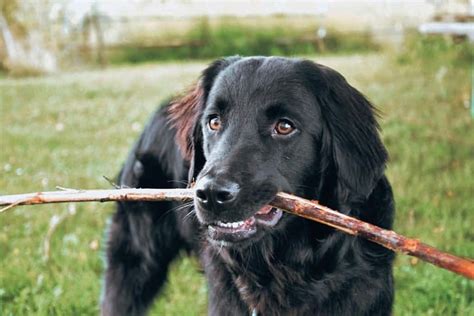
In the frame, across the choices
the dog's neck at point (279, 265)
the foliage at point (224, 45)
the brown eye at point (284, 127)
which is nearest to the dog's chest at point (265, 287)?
the dog's neck at point (279, 265)

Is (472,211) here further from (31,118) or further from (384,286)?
(31,118)

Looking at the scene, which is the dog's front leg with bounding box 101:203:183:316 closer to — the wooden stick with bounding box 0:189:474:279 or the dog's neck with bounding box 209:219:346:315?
the dog's neck with bounding box 209:219:346:315

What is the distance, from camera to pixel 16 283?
4262 millimetres

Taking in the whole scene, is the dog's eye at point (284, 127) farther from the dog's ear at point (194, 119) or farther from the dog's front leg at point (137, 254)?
the dog's front leg at point (137, 254)

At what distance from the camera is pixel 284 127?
2.83m

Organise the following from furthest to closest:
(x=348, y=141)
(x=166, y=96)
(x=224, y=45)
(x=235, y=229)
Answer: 1. (x=224, y=45)
2. (x=166, y=96)
3. (x=348, y=141)
4. (x=235, y=229)

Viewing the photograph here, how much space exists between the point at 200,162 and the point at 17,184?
3631 mm

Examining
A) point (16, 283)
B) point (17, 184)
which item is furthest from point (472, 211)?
point (17, 184)

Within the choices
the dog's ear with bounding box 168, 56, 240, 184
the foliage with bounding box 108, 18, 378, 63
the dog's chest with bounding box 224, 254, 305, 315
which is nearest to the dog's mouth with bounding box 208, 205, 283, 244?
the dog's chest with bounding box 224, 254, 305, 315

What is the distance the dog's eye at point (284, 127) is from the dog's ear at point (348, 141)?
6.9 inches

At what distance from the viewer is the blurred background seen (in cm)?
429

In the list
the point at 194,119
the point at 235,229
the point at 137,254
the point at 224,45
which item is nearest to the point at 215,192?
the point at 235,229

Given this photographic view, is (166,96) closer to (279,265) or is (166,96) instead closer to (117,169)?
(117,169)

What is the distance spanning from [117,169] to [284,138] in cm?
425
